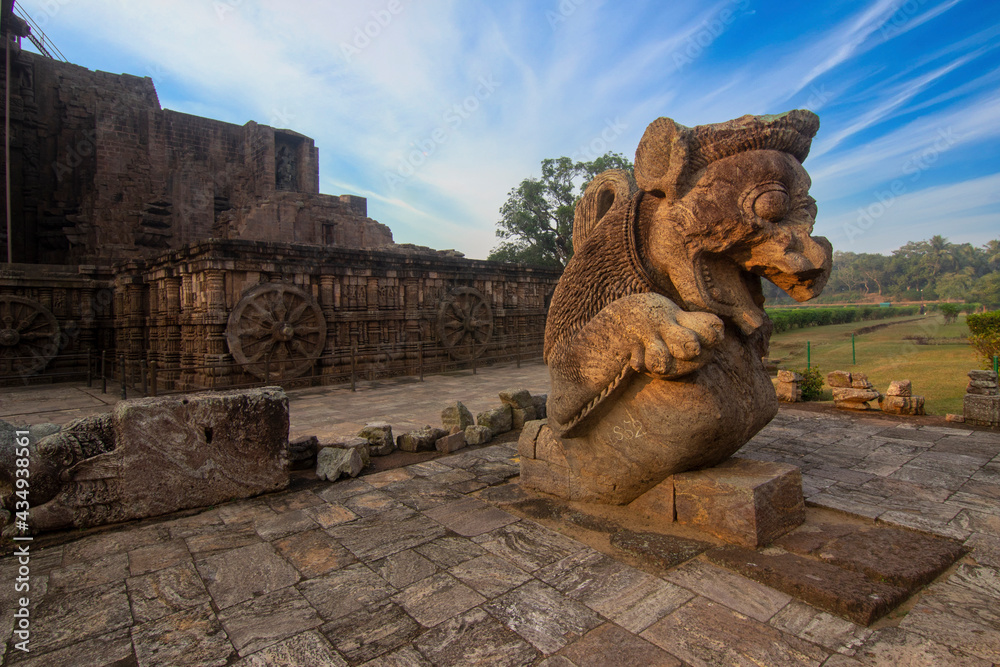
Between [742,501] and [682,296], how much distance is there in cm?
118

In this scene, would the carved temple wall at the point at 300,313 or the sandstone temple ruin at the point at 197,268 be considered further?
the sandstone temple ruin at the point at 197,268

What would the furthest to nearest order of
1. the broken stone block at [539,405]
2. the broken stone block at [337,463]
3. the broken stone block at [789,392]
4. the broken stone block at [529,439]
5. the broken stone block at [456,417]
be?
the broken stone block at [789,392] → the broken stone block at [539,405] → the broken stone block at [456,417] → the broken stone block at [337,463] → the broken stone block at [529,439]

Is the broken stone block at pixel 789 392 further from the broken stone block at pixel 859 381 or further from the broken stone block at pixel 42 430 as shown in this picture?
the broken stone block at pixel 42 430

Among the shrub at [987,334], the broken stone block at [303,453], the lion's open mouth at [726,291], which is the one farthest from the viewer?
the shrub at [987,334]

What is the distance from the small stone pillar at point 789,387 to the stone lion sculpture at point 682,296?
4.99m

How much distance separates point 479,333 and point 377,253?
364 centimetres

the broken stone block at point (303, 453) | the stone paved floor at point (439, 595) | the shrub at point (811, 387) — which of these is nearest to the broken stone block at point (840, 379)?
the shrub at point (811, 387)

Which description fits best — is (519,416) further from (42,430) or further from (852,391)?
(852,391)

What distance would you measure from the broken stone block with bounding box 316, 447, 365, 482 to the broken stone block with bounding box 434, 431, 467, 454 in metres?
0.92

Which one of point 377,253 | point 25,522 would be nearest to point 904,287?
point 377,253

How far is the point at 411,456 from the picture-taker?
16.4 ft

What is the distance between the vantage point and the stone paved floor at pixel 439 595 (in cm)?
199

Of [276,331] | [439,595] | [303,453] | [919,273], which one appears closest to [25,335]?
[276,331]

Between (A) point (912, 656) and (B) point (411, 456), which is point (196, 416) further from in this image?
(A) point (912, 656)
